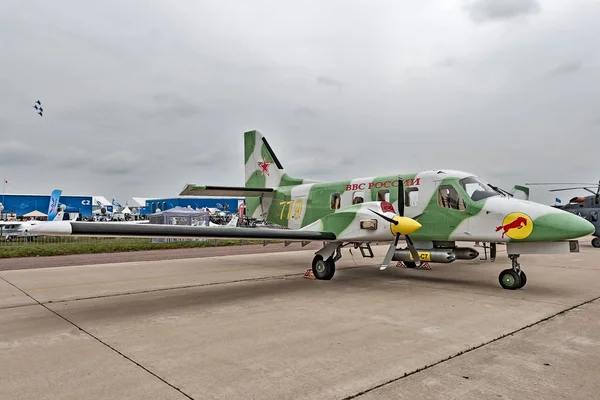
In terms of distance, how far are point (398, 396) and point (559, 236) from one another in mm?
6609

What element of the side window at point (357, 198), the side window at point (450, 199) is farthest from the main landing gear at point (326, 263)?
the side window at point (450, 199)

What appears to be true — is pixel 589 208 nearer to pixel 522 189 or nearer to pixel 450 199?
pixel 522 189

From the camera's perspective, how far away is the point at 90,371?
4.38 metres

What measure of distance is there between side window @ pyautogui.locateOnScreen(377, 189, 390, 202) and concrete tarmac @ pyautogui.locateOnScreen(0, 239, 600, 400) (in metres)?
2.34

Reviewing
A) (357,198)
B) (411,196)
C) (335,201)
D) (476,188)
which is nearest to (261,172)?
(335,201)

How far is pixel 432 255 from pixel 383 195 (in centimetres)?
222

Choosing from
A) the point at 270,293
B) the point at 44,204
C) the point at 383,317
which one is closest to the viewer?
the point at 383,317

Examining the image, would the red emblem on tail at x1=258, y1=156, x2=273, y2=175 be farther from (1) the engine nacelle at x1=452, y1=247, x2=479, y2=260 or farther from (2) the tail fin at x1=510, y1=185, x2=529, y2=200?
(2) the tail fin at x1=510, y1=185, x2=529, y2=200

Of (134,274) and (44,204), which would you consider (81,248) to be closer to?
(134,274)

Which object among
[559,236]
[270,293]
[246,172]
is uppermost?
[246,172]

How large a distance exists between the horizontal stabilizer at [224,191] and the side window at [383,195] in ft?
16.5

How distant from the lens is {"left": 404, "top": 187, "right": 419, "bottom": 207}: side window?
10.7 m

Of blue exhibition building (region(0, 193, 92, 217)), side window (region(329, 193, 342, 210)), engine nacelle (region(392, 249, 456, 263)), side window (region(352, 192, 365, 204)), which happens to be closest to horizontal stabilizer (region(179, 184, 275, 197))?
side window (region(329, 193, 342, 210))

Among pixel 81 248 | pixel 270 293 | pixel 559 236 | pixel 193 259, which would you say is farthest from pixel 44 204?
pixel 559 236
